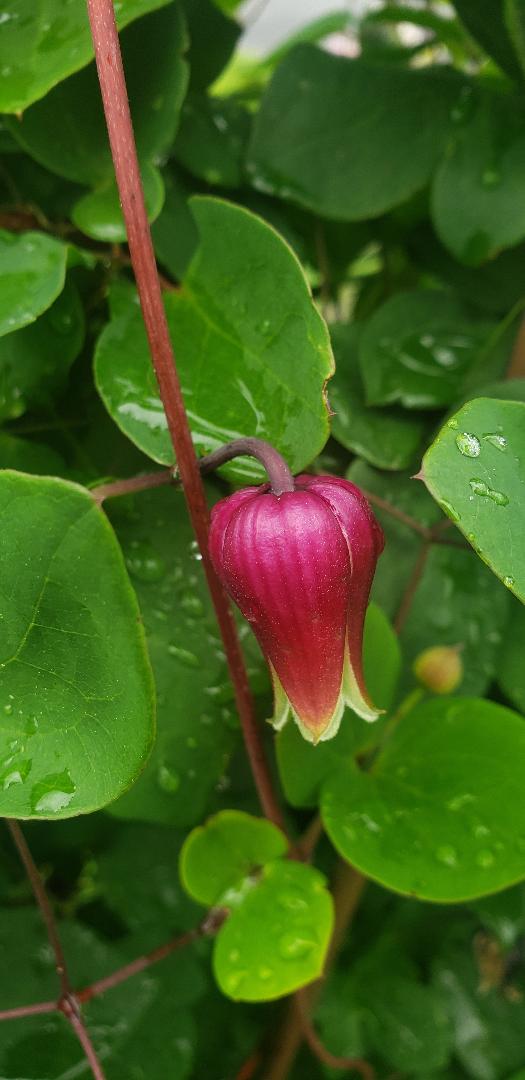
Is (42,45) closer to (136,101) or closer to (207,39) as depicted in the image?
(136,101)

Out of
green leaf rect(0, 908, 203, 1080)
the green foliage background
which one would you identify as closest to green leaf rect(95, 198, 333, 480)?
the green foliage background

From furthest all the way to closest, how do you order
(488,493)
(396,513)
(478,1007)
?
(478,1007) < (396,513) < (488,493)

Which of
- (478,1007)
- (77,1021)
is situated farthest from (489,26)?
(478,1007)

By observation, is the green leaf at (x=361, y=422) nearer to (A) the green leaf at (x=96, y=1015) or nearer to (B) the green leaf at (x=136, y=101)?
(B) the green leaf at (x=136, y=101)

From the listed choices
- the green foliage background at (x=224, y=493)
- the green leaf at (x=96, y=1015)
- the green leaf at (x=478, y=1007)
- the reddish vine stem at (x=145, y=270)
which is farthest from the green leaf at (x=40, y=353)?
the green leaf at (x=478, y=1007)

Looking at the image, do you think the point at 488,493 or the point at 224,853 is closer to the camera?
the point at 488,493

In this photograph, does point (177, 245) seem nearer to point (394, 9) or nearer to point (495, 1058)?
point (394, 9)

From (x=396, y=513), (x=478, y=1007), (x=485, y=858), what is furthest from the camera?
(x=478, y=1007)

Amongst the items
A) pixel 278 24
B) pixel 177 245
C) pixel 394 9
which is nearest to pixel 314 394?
pixel 177 245
